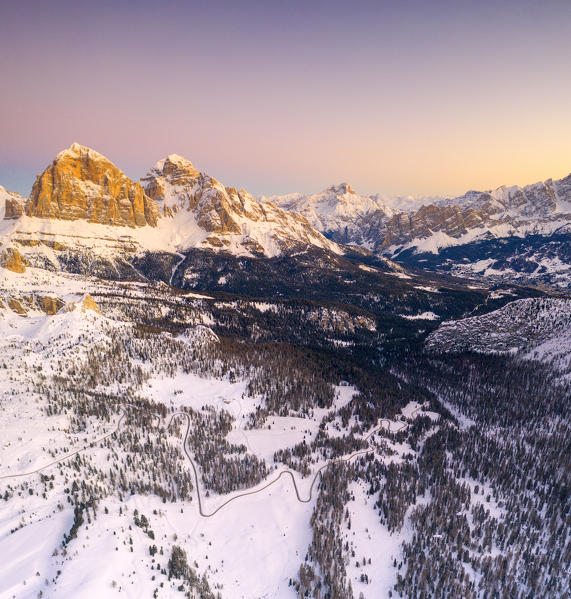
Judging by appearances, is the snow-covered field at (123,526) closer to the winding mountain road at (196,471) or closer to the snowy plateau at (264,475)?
the snowy plateau at (264,475)

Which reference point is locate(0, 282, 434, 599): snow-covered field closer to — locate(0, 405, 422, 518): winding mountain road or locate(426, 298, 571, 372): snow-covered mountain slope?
locate(0, 405, 422, 518): winding mountain road

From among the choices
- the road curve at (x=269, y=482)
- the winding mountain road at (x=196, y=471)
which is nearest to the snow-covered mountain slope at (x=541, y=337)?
the road curve at (x=269, y=482)

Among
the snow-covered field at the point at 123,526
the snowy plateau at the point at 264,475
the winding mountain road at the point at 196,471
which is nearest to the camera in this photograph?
the snow-covered field at the point at 123,526

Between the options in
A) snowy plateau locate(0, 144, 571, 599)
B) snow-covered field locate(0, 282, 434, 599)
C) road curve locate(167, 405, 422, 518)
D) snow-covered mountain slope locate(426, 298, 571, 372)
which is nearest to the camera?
snow-covered field locate(0, 282, 434, 599)

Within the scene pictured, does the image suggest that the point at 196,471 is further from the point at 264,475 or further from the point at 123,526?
the point at 123,526

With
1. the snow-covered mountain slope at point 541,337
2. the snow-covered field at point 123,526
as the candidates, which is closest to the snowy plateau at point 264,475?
the snow-covered field at point 123,526

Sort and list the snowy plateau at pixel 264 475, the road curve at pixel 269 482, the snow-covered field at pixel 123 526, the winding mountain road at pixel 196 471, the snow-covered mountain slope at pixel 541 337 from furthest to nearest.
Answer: the snow-covered mountain slope at pixel 541 337, the road curve at pixel 269 482, the winding mountain road at pixel 196 471, the snowy plateau at pixel 264 475, the snow-covered field at pixel 123 526

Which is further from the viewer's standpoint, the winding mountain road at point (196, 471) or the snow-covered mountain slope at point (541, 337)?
the snow-covered mountain slope at point (541, 337)

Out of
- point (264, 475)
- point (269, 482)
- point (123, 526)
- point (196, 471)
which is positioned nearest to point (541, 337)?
point (269, 482)

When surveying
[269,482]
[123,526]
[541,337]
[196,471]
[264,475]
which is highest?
[123,526]

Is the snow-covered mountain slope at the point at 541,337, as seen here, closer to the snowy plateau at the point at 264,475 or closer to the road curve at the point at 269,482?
the snowy plateau at the point at 264,475

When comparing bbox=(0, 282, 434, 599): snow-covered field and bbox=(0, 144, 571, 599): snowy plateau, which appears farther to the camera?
bbox=(0, 144, 571, 599): snowy plateau

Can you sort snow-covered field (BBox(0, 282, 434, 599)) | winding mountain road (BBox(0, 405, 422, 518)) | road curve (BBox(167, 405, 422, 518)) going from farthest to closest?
road curve (BBox(167, 405, 422, 518)) < winding mountain road (BBox(0, 405, 422, 518)) < snow-covered field (BBox(0, 282, 434, 599))

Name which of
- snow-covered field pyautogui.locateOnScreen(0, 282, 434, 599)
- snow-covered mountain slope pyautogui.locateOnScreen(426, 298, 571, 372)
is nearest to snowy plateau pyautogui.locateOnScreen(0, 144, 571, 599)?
snow-covered field pyautogui.locateOnScreen(0, 282, 434, 599)
